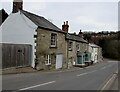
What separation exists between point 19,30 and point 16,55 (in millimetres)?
5245

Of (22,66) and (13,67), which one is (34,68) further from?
(13,67)

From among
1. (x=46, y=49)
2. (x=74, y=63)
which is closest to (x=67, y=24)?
(x=74, y=63)

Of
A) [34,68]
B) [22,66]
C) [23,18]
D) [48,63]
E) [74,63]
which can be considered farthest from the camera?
[74,63]

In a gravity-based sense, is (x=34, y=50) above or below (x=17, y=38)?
below

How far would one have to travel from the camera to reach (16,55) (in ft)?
59.3

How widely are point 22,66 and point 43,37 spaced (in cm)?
510

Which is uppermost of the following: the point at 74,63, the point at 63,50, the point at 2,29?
the point at 2,29

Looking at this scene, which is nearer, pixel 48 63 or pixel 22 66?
pixel 22 66

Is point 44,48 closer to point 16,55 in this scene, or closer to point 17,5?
point 16,55

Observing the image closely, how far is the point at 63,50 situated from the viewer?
28.5 meters

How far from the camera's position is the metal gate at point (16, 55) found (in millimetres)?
16500

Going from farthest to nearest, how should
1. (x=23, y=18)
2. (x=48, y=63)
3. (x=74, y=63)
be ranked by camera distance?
(x=74, y=63)
(x=48, y=63)
(x=23, y=18)

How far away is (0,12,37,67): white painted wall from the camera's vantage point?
70.3 feet

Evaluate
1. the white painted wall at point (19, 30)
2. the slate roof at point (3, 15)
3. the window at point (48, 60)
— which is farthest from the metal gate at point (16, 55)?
the slate roof at point (3, 15)
